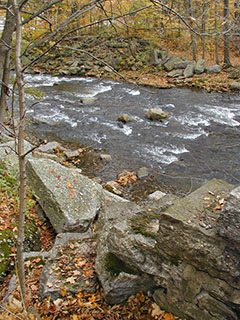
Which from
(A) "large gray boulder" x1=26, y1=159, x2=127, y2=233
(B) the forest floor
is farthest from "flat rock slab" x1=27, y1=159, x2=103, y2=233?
(B) the forest floor

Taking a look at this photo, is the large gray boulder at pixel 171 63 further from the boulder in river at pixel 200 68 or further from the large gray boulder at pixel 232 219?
the large gray boulder at pixel 232 219

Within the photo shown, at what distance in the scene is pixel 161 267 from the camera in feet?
10.7

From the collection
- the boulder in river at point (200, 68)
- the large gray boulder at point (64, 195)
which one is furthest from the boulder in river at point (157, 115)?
the boulder in river at point (200, 68)

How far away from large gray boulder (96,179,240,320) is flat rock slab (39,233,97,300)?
0.92 feet

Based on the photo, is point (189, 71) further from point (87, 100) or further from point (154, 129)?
point (154, 129)

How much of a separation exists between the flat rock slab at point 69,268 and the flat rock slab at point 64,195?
1.60 ft

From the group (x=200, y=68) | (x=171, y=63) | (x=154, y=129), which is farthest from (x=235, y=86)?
(x=154, y=129)

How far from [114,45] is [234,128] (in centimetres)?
1556

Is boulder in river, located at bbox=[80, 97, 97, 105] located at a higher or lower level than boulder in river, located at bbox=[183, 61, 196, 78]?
lower

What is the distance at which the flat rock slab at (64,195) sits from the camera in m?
4.91

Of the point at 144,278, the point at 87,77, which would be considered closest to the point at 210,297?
the point at 144,278

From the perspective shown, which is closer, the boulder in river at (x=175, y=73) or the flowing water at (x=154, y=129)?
the flowing water at (x=154, y=129)

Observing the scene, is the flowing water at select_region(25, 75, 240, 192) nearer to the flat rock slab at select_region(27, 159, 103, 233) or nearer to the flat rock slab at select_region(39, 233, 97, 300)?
the flat rock slab at select_region(27, 159, 103, 233)

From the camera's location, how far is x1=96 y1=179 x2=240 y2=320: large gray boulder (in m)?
2.86
